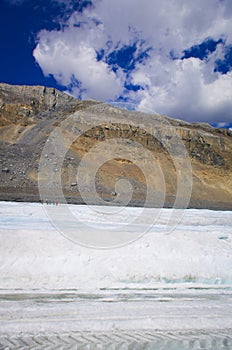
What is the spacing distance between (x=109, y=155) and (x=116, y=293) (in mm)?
34226

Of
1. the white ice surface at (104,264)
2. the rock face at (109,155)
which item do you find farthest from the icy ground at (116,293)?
the rock face at (109,155)

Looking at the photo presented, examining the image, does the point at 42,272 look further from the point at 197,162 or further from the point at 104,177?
the point at 197,162

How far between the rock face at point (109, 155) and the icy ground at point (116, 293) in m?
20.0

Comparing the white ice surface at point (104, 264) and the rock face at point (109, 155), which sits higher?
the rock face at point (109, 155)

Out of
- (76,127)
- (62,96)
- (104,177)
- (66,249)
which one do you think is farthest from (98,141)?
(66,249)

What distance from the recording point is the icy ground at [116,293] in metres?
3.47

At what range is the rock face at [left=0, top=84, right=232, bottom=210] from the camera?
3070cm

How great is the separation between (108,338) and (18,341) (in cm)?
109

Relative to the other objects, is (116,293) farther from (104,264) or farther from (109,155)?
(109,155)

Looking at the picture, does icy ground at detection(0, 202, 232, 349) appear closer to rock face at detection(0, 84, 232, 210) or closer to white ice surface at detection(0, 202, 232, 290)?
white ice surface at detection(0, 202, 232, 290)

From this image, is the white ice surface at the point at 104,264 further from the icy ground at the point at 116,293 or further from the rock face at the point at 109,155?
the rock face at the point at 109,155

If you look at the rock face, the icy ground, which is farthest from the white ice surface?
the rock face

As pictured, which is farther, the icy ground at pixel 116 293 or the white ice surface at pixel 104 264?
the white ice surface at pixel 104 264

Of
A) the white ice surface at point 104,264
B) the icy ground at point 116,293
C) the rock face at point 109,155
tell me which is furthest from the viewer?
the rock face at point 109,155
